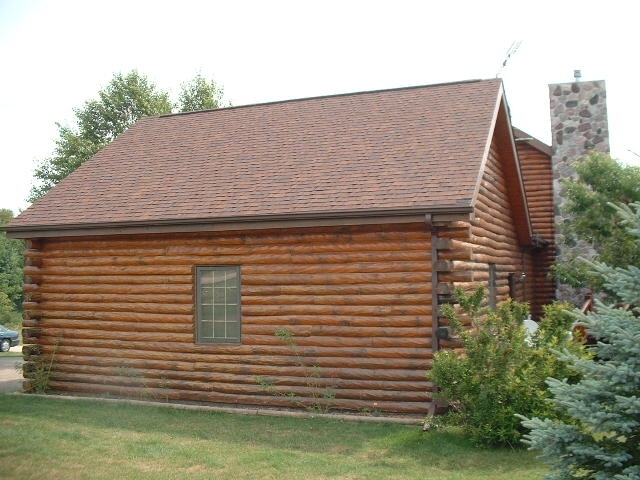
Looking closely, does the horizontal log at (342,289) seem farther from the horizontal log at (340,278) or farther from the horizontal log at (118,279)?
the horizontal log at (118,279)

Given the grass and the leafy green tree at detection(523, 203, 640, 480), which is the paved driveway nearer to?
the grass

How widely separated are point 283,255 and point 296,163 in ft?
7.36

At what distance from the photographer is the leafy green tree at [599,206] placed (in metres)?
15.4

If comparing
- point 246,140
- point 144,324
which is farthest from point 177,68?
point 144,324

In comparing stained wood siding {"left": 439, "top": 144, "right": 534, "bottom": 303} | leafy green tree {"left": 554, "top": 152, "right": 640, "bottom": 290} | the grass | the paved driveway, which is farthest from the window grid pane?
leafy green tree {"left": 554, "top": 152, "right": 640, "bottom": 290}

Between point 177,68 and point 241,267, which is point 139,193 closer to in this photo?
point 241,267

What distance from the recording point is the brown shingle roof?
11117 mm

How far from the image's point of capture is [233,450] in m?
8.59

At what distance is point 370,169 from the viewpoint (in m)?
11.9

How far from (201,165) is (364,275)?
4787 millimetres

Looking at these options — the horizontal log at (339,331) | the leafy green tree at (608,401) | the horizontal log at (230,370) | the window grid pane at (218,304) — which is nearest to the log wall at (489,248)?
the horizontal log at (339,331)

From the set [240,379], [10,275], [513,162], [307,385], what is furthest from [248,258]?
[10,275]

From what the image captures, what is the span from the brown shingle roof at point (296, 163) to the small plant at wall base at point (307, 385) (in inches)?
78.4

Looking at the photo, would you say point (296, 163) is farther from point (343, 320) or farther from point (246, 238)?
point (343, 320)
